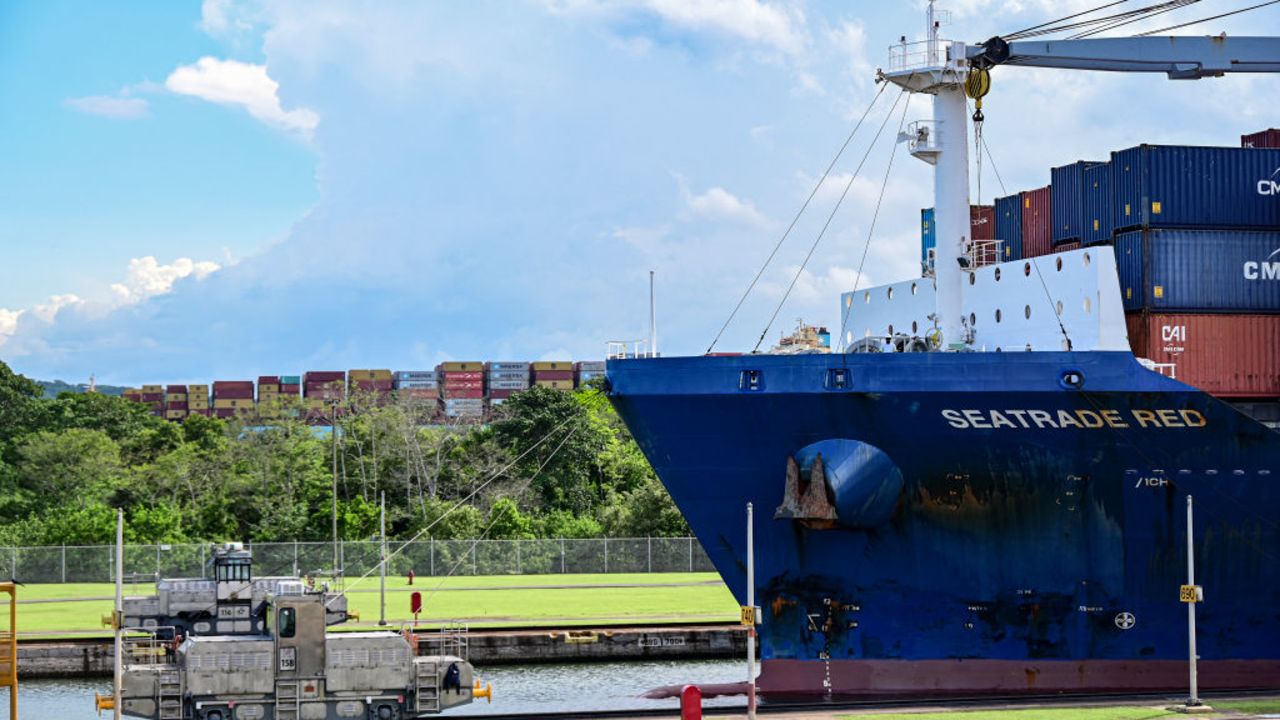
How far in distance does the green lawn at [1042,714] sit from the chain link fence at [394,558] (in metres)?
35.8

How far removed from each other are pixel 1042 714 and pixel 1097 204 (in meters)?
12.2

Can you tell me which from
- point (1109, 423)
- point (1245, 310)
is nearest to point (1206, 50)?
point (1245, 310)

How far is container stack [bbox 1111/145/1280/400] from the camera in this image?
3391 centimetres

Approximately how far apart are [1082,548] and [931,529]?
125 inches

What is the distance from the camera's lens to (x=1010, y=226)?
40031 millimetres

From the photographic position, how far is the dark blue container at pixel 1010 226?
39.5 meters

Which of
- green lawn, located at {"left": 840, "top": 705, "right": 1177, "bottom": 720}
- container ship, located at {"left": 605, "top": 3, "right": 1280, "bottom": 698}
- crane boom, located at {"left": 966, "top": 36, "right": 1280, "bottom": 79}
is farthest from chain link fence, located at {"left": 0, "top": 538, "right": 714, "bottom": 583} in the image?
green lawn, located at {"left": 840, "top": 705, "right": 1177, "bottom": 720}

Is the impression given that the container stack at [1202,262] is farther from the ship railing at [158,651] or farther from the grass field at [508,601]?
the ship railing at [158,651]

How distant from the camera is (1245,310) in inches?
1353

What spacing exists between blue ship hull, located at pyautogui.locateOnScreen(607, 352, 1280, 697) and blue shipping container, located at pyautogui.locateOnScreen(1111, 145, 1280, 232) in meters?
4.42

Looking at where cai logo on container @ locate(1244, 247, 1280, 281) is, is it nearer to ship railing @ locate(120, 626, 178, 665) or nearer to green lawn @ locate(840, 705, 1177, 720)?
green lawn @ locate(840, 705, 1177, 720)

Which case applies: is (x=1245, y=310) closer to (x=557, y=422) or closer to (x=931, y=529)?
(x=931, y=529)

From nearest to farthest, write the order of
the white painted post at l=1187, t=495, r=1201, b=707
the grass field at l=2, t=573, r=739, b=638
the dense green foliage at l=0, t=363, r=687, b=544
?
the white painted post at l=1187, t=495, r=1201, b=707 < the grass field at l=2, t=573, r=739, b=638 < the dense green foliage at l=0, t=363, r=687, b=544

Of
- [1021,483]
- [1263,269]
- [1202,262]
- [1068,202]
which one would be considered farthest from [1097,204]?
[1021,483]
